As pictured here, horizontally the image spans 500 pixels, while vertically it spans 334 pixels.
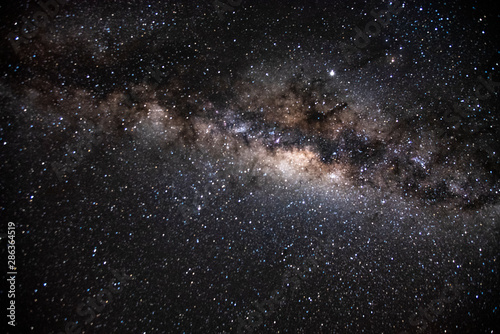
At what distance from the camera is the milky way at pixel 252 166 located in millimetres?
1098

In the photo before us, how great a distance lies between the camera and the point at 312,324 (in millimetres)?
1174

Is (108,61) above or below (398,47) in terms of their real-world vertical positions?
below

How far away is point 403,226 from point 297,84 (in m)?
1.09

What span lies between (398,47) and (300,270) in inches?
59.2

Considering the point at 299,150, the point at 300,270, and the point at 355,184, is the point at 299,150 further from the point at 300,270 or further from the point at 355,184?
the point at 300,270

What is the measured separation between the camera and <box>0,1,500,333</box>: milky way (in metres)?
1.10

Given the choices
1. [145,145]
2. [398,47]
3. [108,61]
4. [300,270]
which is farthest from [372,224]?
[108,61]

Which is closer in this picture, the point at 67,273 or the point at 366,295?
the point at 67,273

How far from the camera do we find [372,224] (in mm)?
1227

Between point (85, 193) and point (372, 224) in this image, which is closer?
point (85, 193)

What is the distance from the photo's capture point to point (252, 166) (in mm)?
1221

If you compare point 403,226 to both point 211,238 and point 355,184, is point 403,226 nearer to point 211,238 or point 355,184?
point 355,184

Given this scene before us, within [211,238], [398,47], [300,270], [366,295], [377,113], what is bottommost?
[366,295]

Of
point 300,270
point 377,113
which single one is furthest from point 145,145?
point 377,113
